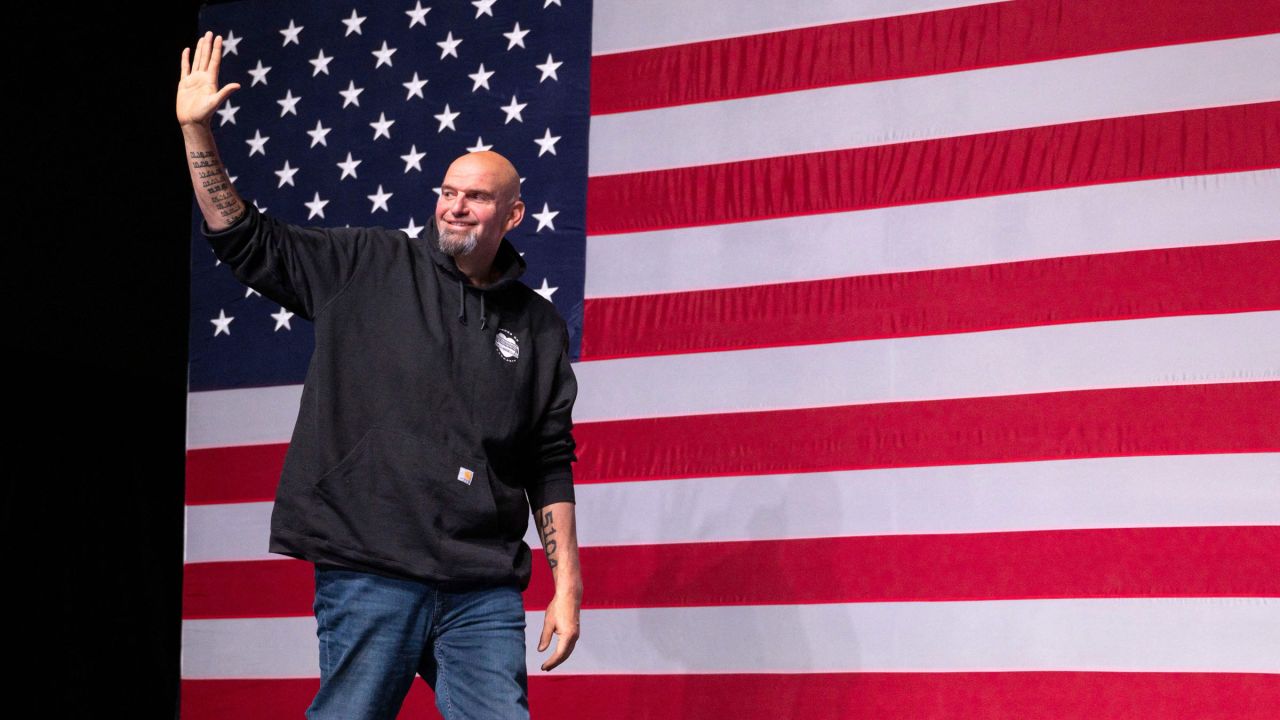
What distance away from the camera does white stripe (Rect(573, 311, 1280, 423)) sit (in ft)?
11.1

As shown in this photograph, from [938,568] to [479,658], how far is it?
1.56 meters

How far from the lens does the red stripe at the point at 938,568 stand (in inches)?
130

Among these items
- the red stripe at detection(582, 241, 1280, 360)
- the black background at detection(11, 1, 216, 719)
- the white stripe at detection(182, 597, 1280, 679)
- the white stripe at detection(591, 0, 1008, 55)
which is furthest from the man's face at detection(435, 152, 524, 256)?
the black background at detection(11, 1, 216, 719)

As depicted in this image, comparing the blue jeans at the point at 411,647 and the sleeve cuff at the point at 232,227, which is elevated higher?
the sleeve cuff at the point at 232,227

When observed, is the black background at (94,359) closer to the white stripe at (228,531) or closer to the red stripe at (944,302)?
the white stripe at (228,531)

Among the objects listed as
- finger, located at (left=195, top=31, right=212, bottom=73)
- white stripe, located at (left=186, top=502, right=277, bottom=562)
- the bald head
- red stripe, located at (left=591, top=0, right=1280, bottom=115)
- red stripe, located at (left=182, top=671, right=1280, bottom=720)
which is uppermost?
red stripe, located at (left=591, top=0, right=1280, bottom=115)

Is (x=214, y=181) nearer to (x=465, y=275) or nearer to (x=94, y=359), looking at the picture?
(x=465, y=275)

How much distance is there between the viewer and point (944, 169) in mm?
3654

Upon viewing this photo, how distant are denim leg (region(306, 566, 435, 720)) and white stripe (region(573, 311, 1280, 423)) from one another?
1.59m

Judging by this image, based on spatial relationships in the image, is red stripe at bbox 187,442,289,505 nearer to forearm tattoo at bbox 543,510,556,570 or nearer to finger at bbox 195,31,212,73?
forearm tattoo at bbox 543,510,556,570

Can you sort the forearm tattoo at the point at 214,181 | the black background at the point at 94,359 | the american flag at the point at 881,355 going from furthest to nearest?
the black background at the point at 94,359 < the american flag at the point at 881,355 < the forearm tattoo at the point at 214,181

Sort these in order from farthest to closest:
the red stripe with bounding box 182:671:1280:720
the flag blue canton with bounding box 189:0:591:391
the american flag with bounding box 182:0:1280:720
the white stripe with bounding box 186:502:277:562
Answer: the white stripe with bounding box 186:502:277:562 → the flag blue canton with bounding box 189:0:591:391 → the american flag with bounding box 182:0:1280:720 → the red stripe with bounding box 182:671:1280:720


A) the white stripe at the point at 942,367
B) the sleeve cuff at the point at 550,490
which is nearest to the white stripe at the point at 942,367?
the white stripe at the point at 942,367

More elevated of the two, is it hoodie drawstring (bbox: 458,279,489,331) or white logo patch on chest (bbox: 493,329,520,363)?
hoodie drawstring (bbox: 458,279,489,331)
